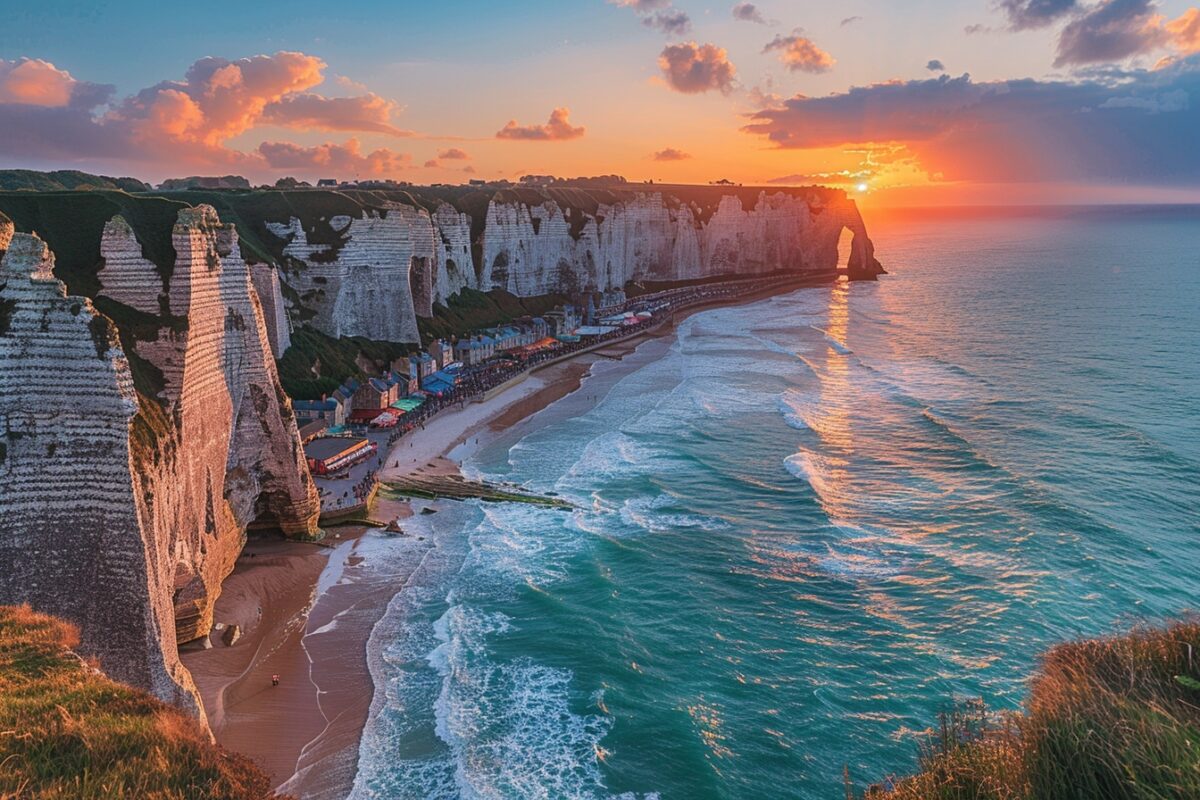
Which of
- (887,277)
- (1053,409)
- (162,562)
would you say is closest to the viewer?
(162,562)

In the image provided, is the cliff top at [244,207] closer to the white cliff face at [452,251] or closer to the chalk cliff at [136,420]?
the chalk cliff at [136,420]

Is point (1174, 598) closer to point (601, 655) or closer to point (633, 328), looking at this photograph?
point (601, 655)

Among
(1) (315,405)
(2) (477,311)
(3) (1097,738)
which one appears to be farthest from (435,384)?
(3) (1097,738)

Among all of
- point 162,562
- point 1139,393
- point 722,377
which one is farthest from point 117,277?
point 1139,393

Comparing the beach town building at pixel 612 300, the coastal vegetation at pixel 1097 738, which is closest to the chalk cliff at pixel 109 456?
the coastal vegetation at pixel 1097 738

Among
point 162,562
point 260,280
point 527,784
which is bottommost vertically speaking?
point 527,784

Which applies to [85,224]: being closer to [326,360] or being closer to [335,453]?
[335,453]

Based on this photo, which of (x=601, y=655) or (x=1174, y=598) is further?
(x=1174, y=598)

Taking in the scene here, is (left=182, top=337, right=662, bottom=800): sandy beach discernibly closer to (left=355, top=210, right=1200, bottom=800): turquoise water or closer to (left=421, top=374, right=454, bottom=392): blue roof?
(left=355, top=210, right=1200, bottom=800): turquoise water
